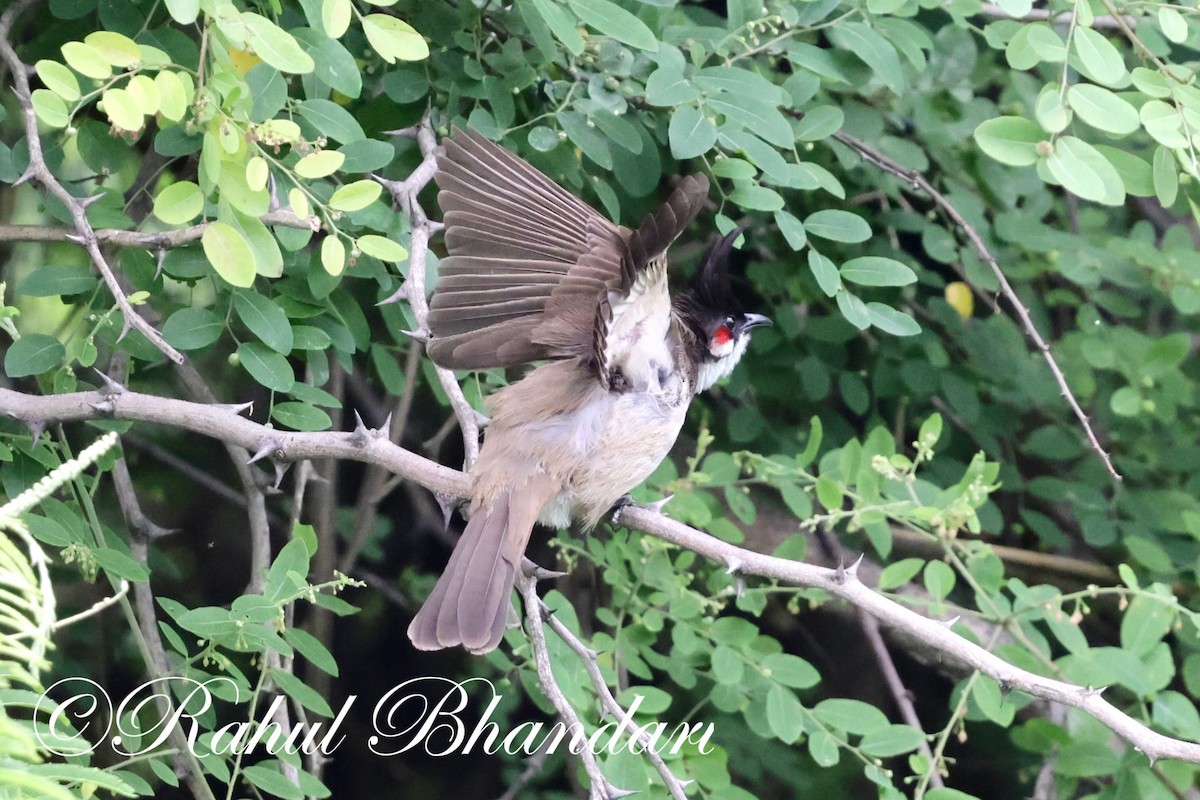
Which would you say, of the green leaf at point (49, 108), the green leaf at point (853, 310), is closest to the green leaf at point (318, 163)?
the green leaf at point (49, 108)

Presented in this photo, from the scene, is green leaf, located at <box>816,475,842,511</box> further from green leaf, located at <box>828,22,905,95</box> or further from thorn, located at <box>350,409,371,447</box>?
thorn, located at <box>350,409,371,447</box>

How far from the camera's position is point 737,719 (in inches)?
136

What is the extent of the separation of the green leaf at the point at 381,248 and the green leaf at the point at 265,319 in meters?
0.21

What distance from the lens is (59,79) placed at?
73.5 inches

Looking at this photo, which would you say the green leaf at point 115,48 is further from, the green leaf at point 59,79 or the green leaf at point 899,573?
the green leaf at point 899,573

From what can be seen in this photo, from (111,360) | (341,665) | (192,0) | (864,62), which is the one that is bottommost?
(341,665)

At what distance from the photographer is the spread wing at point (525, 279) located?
2.28 meters

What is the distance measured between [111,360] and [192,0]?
93 centimetres

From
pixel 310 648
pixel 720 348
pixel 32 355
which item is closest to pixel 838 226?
pixel 720 348

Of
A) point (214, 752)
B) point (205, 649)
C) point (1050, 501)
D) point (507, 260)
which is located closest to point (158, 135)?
point (507, 260)

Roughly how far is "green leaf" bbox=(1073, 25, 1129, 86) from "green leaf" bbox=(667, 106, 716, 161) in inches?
25.0

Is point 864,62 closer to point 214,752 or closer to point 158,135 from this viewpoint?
point 158,135

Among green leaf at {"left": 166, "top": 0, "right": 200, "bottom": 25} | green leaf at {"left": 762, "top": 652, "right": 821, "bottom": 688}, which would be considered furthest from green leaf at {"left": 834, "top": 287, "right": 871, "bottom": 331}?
green leaf at {"left": 166, "top": 0, "right": 200, "bottom": 25}

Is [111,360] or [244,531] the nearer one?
[111,360]
